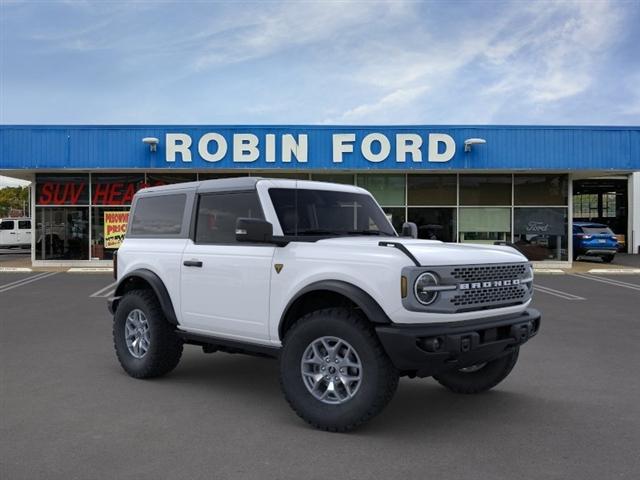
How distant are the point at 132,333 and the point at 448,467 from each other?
368 centimetres

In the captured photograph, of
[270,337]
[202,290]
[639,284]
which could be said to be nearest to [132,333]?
[202,290]

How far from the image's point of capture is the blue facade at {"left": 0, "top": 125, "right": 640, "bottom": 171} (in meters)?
20.8

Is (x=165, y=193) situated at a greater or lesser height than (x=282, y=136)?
lesser

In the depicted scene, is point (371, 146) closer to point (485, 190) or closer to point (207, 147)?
point (485, 190)

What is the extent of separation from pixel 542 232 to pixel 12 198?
8729cm

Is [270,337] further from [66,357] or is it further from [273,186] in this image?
[66,357]

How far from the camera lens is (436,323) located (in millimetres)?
4344

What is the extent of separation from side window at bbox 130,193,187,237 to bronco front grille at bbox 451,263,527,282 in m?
2.85

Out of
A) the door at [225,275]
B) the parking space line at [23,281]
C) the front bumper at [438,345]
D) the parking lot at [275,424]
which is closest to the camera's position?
the parking lot at [275,424]

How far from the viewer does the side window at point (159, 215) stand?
241 inches

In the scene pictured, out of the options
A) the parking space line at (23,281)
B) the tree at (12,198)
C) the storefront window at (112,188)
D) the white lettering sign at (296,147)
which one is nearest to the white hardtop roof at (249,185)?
the parking space line at (23,281)

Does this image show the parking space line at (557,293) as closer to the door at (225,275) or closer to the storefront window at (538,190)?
the storefront window at (538,190)

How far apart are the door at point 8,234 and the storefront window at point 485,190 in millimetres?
27397

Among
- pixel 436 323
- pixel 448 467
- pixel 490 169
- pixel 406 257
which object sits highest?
pixel 490 169
